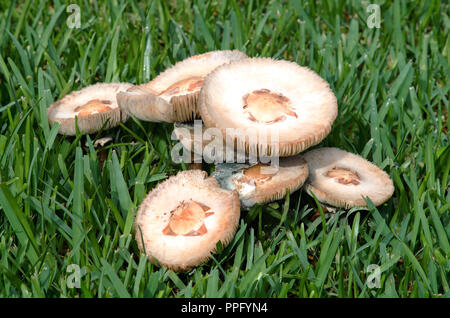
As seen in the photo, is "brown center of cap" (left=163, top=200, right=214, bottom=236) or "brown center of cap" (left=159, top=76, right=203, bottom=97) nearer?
"brown center of cap" (left=163, top=200, right=214, bottom=236)

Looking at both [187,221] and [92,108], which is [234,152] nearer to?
[187,221]

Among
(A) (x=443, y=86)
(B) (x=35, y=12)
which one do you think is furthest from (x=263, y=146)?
(B) (x=35, y=12)

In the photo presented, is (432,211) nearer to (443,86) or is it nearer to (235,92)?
(235,92)

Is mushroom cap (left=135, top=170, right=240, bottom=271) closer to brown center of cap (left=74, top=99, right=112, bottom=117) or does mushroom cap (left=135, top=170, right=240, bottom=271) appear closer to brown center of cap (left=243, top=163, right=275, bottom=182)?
Result: brown center of cap (left=243, top=163, right=275, bottom=182)
